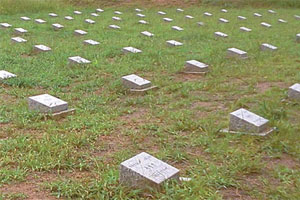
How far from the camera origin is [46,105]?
3.59 metres

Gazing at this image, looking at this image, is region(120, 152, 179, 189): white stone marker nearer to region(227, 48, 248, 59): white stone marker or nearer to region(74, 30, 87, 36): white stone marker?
region(227, 48, 248, 59): white stone marker

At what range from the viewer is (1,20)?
8695mm

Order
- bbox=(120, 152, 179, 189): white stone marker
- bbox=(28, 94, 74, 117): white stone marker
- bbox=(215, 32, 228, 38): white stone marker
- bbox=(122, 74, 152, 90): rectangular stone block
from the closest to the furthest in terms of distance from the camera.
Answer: bbox=(120, 152, 179, 189): white stone marker
bbox=(28, 94, 74, 117): white stone marker
bbox=(122, 74, 152, 90): rectangular stone block
bbox=(215, 32, 228, 38): white stone marker

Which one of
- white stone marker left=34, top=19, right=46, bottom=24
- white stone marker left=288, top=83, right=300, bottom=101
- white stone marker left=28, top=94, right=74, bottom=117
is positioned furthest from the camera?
white stone marker left=34, top=19, right=46, bottom=24

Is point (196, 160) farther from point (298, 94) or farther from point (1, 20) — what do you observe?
point (1, 20)

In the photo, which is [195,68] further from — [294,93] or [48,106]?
[48,106]

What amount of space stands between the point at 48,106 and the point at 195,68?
2.27 metres

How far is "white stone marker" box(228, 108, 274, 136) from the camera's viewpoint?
10.9ft

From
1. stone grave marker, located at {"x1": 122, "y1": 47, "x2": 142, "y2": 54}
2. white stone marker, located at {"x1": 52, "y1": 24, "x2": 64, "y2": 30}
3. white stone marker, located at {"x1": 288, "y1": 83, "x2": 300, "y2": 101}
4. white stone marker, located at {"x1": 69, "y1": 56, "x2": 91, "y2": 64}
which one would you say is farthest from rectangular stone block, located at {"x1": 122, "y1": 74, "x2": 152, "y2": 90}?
white stone marker, located at {"x1": 52, "y1": 24, "x2": 64, "y2": 30}

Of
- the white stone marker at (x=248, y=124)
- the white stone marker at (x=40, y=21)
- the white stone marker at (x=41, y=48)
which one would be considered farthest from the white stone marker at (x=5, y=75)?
the white stone marker at (x=40, y=21)

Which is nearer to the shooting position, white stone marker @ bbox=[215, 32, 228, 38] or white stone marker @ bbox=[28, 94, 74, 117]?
white stone marker @ bbox=[28, 94, 74, 117]

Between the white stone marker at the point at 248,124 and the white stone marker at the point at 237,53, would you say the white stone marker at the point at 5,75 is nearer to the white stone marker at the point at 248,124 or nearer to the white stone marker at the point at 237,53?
the white stone marker at the point at 248,124

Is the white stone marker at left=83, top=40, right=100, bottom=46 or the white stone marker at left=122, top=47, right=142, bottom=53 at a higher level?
the white stone marker at left=122, top=47, right=142, bottom=53

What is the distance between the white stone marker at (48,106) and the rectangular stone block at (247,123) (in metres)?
1.34
